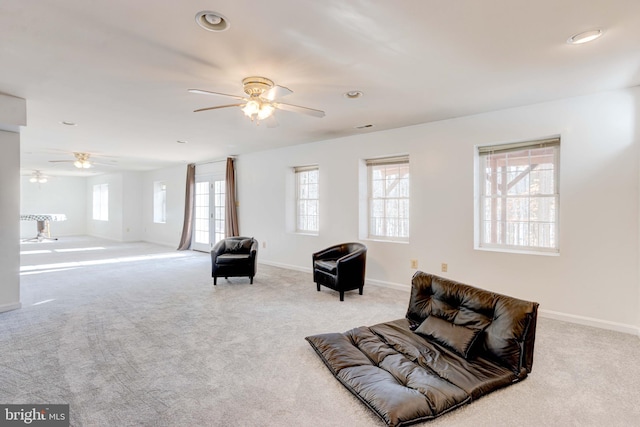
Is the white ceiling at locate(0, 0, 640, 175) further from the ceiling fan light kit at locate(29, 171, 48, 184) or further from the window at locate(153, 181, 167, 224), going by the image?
the ceiling fan light kit at locate(29, 171, 48, 184)

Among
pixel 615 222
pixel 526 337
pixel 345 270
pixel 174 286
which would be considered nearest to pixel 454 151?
pixel 615 222

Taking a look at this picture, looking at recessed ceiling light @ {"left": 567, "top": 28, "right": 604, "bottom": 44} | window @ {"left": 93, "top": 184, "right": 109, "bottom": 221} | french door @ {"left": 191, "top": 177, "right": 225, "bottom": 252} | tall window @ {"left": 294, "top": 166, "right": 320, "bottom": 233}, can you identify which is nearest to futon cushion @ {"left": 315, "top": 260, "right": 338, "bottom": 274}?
tall window @ {"left": 294, "top": 166, "right": 320, "bottom": 233}

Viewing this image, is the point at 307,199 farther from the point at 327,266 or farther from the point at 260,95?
the point at 260,95

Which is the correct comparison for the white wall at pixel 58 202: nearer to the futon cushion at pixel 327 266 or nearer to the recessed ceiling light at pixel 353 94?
the futon cushion at pixel 327 266

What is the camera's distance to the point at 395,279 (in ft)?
16.3

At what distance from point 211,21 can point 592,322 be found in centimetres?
456

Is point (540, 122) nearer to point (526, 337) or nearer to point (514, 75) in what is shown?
point (514, 75)

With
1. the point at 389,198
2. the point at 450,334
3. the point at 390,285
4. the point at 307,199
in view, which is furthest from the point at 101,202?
the point at 450,334

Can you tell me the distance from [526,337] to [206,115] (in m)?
4.17

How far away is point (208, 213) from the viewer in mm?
8719

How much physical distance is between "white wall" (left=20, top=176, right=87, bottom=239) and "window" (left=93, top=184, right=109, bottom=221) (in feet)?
2.73

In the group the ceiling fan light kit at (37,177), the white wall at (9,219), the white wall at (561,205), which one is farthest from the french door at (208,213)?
the ceiling fan light kit at (37,177)

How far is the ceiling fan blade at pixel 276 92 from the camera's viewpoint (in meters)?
2.79

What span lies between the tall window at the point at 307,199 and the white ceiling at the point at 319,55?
2.18 m
